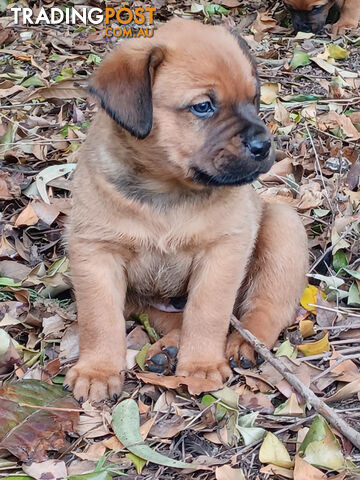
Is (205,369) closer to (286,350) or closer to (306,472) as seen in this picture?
(286,350)

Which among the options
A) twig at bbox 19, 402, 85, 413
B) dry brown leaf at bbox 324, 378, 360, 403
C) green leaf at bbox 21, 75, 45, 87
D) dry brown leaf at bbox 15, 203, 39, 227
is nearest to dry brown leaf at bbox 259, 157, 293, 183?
dry brown leaf at bbox 15, 203, 39, 227

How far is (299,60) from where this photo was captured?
6.76 meters

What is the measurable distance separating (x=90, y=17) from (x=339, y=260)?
4.99m

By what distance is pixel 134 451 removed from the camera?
118 inches

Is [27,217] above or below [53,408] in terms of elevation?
below

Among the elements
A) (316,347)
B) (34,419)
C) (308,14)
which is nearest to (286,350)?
(316,347)

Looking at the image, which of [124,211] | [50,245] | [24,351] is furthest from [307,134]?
[24,351]

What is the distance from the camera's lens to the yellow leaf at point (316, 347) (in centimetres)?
362

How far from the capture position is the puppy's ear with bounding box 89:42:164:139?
3.17 m

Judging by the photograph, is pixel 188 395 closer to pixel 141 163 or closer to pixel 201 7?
pixel 141 163

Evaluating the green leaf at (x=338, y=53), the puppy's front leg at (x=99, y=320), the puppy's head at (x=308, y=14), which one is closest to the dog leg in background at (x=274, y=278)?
the puppy's front leg at (x=99, y=320)

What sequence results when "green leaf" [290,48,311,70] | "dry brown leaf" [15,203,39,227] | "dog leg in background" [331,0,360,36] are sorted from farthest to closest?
"dog leg in background" [331,0,360,36] → "green leaf" [290,48,311,70] → "dry brown leaf" [15,203,39,227]

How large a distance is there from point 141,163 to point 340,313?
4.38 ft

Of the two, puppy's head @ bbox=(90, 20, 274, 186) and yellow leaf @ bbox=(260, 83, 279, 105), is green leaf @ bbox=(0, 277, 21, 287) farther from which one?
yellow leaf @ bbox=(260, 83, 279, 105)
